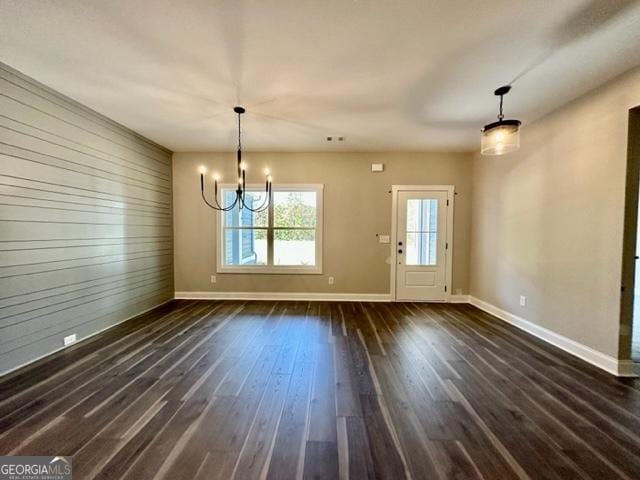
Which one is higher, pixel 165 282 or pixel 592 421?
pixel 165 282

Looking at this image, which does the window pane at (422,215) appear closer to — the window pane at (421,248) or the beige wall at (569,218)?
the window pane at (421,248)

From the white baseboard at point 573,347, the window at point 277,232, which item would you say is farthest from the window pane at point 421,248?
the window at point 277,232

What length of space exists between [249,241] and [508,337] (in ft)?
14.2

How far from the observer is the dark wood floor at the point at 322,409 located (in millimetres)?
1531

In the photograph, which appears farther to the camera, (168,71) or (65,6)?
(168,71)

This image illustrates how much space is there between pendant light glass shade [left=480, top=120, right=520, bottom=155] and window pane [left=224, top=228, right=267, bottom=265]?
3.80 meters

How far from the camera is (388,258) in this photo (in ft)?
16.6

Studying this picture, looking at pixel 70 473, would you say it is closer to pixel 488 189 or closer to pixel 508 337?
pixel 508 337

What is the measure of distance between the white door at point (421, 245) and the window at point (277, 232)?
1.54 metres

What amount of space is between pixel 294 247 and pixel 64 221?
127 inches

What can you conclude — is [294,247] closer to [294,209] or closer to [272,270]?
[272,270]

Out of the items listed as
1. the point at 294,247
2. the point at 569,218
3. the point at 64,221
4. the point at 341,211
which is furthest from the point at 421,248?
the point at 64,221

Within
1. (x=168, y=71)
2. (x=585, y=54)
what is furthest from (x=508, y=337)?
(x=168, y=71)

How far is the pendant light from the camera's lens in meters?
2.59
